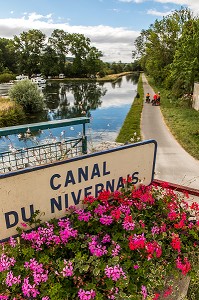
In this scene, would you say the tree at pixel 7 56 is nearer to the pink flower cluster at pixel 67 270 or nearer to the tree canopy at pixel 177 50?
the tree canopy at pixel 177 50

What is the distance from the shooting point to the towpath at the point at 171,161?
26.7ft

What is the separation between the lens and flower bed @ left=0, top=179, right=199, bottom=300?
1.80 m

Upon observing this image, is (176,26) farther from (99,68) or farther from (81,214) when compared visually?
(99,68)

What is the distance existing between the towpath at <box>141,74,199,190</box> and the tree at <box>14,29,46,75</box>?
7859 cm

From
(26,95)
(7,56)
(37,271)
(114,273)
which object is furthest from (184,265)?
(7,56)

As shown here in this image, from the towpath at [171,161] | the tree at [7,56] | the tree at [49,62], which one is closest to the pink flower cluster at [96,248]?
the towpath at [171,161]

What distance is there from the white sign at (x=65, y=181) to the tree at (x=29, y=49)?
89497 mm

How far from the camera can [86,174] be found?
2172 mm

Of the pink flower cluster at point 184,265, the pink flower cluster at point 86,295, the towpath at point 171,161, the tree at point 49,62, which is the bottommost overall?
the towpath at point 171,161

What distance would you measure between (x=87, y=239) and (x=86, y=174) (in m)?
0.57

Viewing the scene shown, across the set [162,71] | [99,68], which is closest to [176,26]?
[162,71]

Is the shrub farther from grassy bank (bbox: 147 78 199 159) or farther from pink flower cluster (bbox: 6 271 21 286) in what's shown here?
pink flower cluster (bbox: 6 271 21 286)

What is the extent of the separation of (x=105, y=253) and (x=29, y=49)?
9369 cm

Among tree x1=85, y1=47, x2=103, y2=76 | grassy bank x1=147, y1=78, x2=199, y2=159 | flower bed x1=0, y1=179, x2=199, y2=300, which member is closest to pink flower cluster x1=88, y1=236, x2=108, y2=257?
flower bed x1=0, y1=179, x2=199, y2=300
